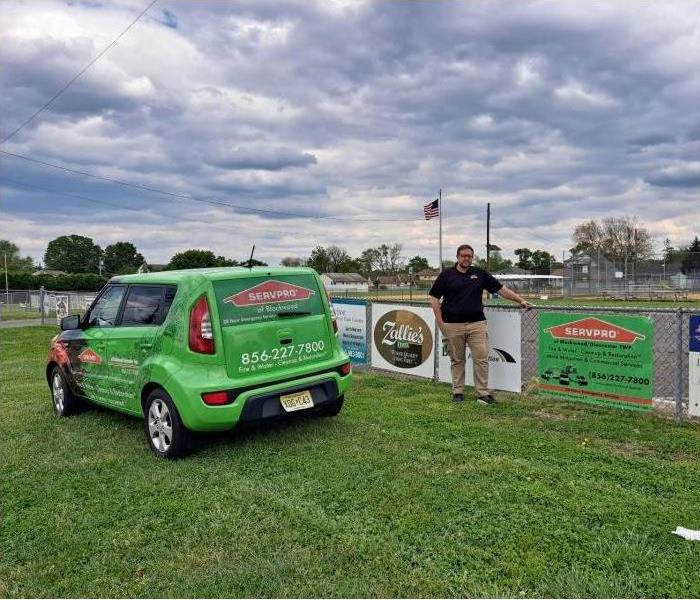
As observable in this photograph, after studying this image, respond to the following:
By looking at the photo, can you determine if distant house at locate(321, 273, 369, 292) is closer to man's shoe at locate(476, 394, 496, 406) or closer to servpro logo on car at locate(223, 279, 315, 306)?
man's shoe at locate(476, 394, 496, 406)

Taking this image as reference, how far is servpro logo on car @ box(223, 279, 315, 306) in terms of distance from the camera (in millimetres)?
4832

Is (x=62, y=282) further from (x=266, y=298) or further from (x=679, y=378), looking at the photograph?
(x=679, y=378)

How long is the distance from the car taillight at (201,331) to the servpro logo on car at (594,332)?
4.03m

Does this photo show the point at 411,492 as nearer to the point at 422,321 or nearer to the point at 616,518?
the point at 616,518

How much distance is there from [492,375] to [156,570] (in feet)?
16.6

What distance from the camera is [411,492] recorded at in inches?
150

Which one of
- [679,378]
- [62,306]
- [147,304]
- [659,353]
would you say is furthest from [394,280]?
[147,304]

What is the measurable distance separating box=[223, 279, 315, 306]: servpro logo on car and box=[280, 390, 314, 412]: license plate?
0.90 metres

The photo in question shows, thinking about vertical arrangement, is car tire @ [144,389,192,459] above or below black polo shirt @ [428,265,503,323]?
below

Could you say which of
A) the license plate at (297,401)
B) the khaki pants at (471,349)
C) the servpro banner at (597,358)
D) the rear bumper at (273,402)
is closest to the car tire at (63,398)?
the rear bumper at (273,402)

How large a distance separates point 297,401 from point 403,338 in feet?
12.0

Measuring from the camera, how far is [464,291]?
651 centimetres

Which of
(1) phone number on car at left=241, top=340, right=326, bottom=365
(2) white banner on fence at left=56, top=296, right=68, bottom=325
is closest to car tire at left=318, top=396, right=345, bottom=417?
(1) phone number on car at left=241, top=340, right=326, bottom=365

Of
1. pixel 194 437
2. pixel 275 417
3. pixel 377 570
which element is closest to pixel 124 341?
pixel 194 437
